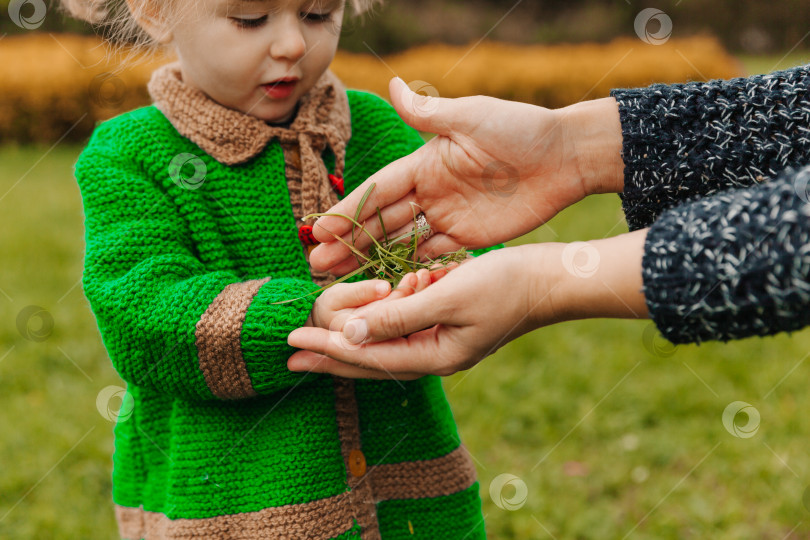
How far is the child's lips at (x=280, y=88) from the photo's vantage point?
1.83 metres

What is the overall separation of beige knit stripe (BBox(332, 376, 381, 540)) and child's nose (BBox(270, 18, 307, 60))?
736 millimetres

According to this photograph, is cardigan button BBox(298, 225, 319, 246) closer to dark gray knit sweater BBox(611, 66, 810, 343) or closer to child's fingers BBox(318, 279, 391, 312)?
child's fingers BBox(318, 279, 391, 312)

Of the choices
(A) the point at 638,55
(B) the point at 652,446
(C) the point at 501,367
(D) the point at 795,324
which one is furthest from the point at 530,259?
(A) the point at 638,55

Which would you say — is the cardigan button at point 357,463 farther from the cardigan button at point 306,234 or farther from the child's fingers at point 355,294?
the cardigan button at point 306,234

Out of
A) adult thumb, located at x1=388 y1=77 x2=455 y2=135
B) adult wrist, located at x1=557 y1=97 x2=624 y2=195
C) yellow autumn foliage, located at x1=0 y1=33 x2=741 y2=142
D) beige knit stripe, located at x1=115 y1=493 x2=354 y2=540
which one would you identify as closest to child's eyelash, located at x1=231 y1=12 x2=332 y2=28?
adult thumb, located at x1=388 y1=77 x2=455 y2=135

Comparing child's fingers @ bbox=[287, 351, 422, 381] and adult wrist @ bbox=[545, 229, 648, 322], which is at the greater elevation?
adult wrist @ bbox=[545, 229, 648, 322]

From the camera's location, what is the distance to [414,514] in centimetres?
193

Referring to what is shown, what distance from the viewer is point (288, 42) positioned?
1.73m

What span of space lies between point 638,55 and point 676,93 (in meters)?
7.51

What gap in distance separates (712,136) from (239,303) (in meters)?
1.17

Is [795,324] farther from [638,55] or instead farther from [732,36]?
[732,36]

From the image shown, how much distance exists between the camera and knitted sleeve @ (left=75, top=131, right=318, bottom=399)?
1.61 meters

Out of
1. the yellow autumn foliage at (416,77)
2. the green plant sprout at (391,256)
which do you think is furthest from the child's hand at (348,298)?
the yellow autumn foliage at (416,77)

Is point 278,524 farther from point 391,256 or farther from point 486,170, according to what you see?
point 486,170
